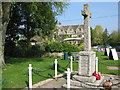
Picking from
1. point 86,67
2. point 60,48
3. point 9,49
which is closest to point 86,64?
point 86,67

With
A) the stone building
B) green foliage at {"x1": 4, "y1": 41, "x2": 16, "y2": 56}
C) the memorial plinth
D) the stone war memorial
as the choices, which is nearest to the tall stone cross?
the stone war memorial

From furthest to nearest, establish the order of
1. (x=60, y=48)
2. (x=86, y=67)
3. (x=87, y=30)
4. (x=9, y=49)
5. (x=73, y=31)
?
(x=73, y=31), (x=9, y=49), (x=60, y=48), (x=87, y=30), (x=86, y=67)

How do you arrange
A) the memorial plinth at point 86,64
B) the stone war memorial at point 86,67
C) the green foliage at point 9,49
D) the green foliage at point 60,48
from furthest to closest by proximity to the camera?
the green foliage at point 9,49
the green foliage at point 60,48
the memorial plinth at point 86,64
the stone war memorial at point 86,67

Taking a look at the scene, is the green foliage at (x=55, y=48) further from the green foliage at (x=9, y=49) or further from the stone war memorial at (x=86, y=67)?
the stone war memorial at (x=86, y=67)

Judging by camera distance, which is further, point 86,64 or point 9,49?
point 9,49

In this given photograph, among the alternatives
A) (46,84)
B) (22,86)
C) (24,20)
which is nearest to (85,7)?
(46,84)

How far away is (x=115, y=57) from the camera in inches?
648

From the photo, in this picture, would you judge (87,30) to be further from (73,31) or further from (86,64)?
(73,31)

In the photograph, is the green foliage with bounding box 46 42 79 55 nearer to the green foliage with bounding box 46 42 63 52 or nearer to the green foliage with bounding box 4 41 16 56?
the green foliage with bounding box 46 42 63 52

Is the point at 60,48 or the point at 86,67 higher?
the point at 60,48

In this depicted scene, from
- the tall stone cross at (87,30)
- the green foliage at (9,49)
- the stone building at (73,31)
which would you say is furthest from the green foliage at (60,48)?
the stone building at (73,31)

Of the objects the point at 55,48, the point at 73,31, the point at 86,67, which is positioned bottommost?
the point at 86,67

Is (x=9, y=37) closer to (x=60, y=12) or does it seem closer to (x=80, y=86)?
(x=60, y=12)

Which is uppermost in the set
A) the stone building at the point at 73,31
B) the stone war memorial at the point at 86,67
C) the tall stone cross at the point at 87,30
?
the stone building at the point at 73,31
